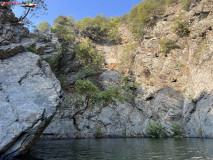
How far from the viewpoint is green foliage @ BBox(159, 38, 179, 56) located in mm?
29234

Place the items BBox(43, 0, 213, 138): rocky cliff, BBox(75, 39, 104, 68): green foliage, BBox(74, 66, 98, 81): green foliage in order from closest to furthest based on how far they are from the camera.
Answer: BBox(43, 0, 213, 138): rocky cliff < BBox(74, 66, 98, 81): green foliage < BBox(75, 39, 104, 68): green foliage

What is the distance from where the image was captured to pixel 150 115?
25109 millimetres

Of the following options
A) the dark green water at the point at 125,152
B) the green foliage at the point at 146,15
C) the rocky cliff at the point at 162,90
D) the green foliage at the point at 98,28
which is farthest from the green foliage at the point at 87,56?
the dark green water at the point at 125,152

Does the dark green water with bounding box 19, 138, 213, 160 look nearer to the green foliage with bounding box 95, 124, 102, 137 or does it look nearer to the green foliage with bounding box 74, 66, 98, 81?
the green foliage with bounding box 95, 124, 102, 137

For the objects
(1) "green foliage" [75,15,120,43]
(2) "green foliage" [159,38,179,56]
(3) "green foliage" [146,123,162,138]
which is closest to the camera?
(3) "green foliage" [146,123,162,138]

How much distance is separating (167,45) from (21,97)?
26.4m

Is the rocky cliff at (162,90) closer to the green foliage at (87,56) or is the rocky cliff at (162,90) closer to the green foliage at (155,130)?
the green foliage at (155,130)

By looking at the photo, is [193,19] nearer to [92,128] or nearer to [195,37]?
[195,37]

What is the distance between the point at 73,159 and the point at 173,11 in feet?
128

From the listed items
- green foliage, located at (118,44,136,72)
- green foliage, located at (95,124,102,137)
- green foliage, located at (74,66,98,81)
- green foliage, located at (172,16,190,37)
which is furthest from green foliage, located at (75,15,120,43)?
green foliage, located at (95,124,102,137)

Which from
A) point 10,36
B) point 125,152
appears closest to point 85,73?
point 10,36

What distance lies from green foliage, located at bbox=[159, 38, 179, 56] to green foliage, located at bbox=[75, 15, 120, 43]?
17.9 meters

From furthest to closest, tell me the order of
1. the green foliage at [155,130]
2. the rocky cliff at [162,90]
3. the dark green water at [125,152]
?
the green foliage at [155,130] → the rocky cliff at [162,90] → the dark green water at [125,152]

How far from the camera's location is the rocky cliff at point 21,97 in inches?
314
